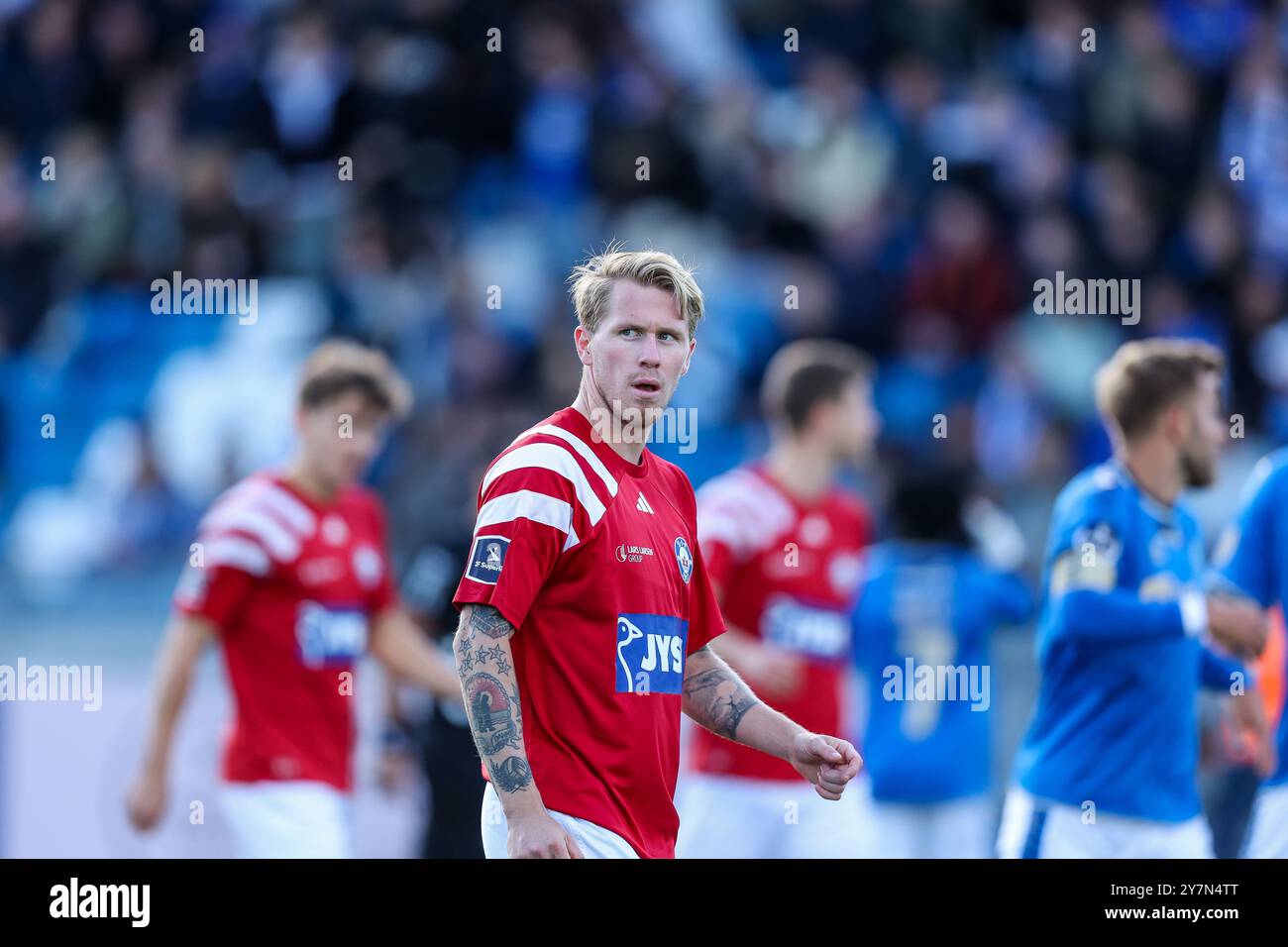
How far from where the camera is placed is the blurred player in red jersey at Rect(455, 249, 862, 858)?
4.17 m

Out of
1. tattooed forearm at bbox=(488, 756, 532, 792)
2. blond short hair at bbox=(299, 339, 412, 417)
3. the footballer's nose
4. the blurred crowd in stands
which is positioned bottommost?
tattooed forearm at bbox=(488, 756, 532, 792)

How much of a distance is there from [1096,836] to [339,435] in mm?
3346

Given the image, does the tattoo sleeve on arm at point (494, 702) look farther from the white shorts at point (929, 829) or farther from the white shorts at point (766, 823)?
the white shorts at point (929, 829)

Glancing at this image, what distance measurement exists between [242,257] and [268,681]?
267 inches

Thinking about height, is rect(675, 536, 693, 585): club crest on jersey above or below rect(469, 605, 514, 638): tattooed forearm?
above

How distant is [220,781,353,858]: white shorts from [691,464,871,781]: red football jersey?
170cm

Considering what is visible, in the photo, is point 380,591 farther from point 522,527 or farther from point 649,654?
point 522,527

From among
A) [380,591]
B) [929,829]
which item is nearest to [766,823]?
[929,829]

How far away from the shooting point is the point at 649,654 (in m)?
4.46

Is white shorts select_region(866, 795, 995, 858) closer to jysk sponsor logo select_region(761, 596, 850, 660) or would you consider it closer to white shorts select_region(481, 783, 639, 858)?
jysk sponsor logo select_region(761, 596, 850, 660)

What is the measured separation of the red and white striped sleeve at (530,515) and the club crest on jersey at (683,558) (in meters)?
0.29

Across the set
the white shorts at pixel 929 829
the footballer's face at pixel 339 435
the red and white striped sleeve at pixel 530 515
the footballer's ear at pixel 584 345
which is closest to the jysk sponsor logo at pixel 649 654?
the red and white striped sleeve at pixel 530 515

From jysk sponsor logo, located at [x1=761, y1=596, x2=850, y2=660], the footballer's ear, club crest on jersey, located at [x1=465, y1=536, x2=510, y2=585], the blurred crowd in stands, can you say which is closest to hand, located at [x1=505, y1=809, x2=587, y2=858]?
club crest on jersey, located at [x1=465, y1=536, x2=510, y2=585]
